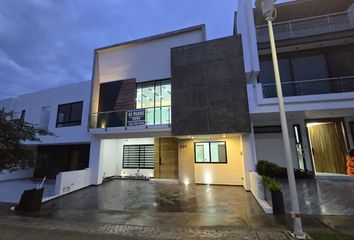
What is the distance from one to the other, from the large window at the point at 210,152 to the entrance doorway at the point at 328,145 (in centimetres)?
502

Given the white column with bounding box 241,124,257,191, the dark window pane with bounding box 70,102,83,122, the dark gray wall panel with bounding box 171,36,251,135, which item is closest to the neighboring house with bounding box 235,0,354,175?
the dark gray wall panel with bounding box 171,36,251,135

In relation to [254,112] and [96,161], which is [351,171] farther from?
[96,161]

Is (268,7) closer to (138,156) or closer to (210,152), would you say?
(210,152)

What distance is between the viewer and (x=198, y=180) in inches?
415

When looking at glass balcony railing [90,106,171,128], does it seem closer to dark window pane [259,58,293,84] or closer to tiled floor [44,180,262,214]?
tiled floor [44,180,262,214]

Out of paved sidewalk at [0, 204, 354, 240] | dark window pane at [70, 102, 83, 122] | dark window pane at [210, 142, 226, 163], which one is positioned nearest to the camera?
paved sidewalk at [0, 204, 354, 240]

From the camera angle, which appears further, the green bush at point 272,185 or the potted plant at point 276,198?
the green bush at point 272,185

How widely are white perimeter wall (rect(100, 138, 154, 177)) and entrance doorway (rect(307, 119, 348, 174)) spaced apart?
10.3 meters

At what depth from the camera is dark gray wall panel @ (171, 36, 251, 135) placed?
8.27m

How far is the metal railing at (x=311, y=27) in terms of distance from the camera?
31.1ft

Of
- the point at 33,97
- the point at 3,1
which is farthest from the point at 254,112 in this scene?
the point at 3,1

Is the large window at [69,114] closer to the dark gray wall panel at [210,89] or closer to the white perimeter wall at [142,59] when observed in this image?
the white perimeter wall at [142,59]

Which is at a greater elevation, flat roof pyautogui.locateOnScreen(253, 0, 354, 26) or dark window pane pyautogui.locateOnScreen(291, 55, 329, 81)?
flat roof pyautogui.locateOnScreen(253, 0, 354, 26)

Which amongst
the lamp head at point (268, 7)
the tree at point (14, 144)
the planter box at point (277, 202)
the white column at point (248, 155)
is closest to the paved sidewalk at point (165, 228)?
the planter box at point (277, 202)
